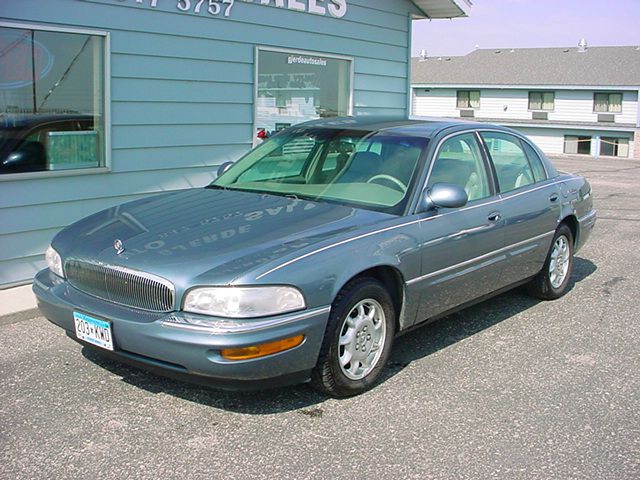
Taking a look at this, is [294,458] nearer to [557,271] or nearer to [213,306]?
[213,306]

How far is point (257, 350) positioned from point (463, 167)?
2356 millimetres

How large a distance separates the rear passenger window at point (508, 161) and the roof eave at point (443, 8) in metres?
4.67

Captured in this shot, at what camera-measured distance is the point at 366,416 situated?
3939mm

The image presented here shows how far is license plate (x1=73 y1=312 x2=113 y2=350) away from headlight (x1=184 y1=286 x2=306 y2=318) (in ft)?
1.61

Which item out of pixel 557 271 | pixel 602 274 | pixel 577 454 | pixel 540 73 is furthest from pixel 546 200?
pixel 540 73

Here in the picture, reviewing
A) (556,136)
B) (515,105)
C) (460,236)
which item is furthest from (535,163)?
(515,105)

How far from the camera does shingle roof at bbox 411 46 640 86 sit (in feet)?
132

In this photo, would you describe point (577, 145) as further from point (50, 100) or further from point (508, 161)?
point (50, 100)

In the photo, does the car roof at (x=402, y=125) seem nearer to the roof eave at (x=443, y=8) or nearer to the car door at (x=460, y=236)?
the car door at (x=460, y=236)

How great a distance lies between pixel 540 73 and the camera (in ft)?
139

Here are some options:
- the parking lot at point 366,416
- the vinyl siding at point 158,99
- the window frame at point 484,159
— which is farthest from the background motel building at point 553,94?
the parking lot at point 366,416

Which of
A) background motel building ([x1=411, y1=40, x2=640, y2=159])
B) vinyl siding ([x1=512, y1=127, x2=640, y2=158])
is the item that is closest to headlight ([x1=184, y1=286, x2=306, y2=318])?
background motel building ([x1=411, y1=40, x2=640, y2=159])

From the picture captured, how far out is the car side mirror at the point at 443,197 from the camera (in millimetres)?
4555

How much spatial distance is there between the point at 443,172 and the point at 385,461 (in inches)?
86.2
